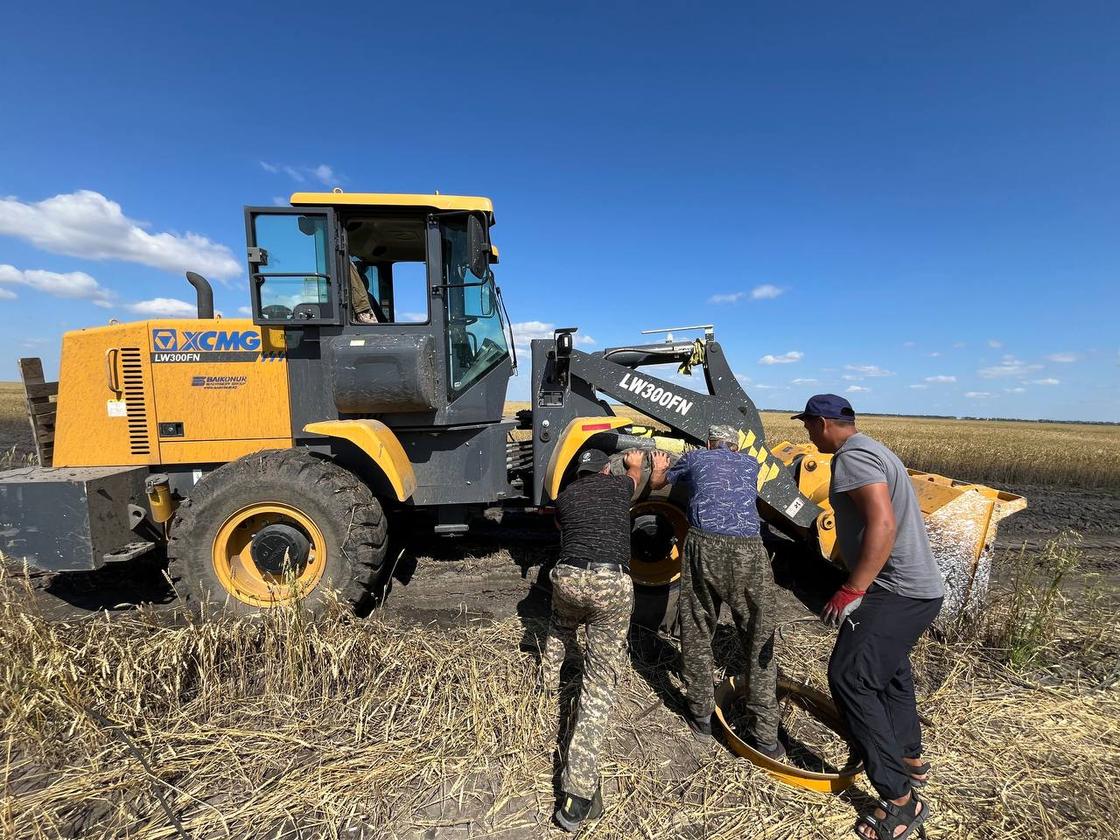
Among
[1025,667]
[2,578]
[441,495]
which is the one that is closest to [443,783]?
[441,495]

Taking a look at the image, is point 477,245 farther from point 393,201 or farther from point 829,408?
point 829,408

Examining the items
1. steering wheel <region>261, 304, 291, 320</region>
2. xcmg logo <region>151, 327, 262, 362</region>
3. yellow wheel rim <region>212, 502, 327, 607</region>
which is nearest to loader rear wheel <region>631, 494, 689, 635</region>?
yellow wheel rim <region>212, 502, 327, 607</region>

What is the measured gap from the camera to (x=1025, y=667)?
342 cm

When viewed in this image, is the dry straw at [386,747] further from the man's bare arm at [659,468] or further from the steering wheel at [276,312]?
the steering wheel at [276,312]

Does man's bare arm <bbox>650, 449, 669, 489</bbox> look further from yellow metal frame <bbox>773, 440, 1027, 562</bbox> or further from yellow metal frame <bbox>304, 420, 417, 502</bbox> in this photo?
yellow metal frame <bbox>304, 420, 417, 502</bbox>

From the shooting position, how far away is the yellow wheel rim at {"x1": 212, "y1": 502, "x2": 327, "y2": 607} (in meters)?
3.61

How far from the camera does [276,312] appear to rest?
3.90 metres

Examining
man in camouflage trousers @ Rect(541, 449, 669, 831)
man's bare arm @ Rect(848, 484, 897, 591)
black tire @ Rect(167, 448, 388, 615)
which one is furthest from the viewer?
black tire @ Rect(167, 448, 388, 615)

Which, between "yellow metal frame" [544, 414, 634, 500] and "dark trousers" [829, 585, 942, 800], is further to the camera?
"yellow metal frame" [544, 414, 634, 500]

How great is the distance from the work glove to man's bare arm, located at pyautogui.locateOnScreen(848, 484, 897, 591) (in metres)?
0.04

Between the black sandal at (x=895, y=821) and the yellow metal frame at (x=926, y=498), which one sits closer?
the black sandal at (x=895, y=821)

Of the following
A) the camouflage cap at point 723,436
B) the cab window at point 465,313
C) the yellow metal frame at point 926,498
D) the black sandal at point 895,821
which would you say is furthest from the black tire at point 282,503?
the yellow metal frame at point 926,498

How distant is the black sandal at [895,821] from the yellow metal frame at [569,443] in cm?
261

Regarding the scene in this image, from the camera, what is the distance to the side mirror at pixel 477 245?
3693mm
